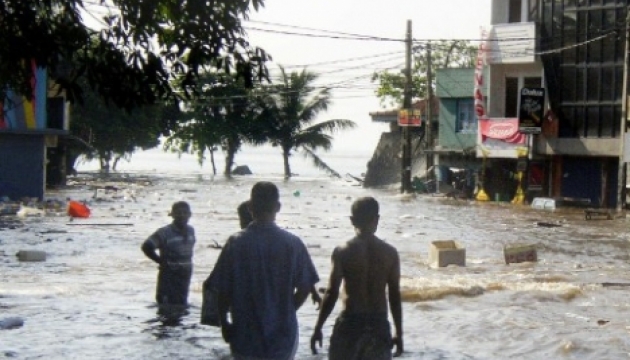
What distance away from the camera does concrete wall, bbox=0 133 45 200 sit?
1417 inches

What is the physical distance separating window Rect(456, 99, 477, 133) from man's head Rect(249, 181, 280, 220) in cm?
4321

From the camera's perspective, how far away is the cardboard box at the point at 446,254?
18.9 metres

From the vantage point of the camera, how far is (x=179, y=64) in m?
8.00

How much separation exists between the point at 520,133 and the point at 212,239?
66.1ft

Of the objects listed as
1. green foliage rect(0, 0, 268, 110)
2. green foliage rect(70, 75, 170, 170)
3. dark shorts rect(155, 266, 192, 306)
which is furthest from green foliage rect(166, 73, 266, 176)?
green foliage rect(0, 0, 268, 110)

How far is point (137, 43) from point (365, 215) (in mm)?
1881

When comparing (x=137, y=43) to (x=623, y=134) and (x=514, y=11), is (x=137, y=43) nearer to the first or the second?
(x=623, y=134)

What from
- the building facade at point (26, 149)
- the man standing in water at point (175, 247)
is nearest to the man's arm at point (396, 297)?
the man standing in water at point (175, 247)

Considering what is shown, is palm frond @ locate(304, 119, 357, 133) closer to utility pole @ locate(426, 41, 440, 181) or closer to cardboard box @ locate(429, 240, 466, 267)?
utility pole @ locate(426, 41, 440, 181)

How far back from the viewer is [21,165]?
3631 cm

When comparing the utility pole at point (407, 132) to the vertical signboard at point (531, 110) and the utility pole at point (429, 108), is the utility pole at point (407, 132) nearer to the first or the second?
the utility pole at point (429, 108)

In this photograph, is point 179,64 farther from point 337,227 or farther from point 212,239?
point 337,227

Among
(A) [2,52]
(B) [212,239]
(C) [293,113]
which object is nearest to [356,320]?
(A) [2,52]

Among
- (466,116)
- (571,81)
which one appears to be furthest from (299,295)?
(466,116)
